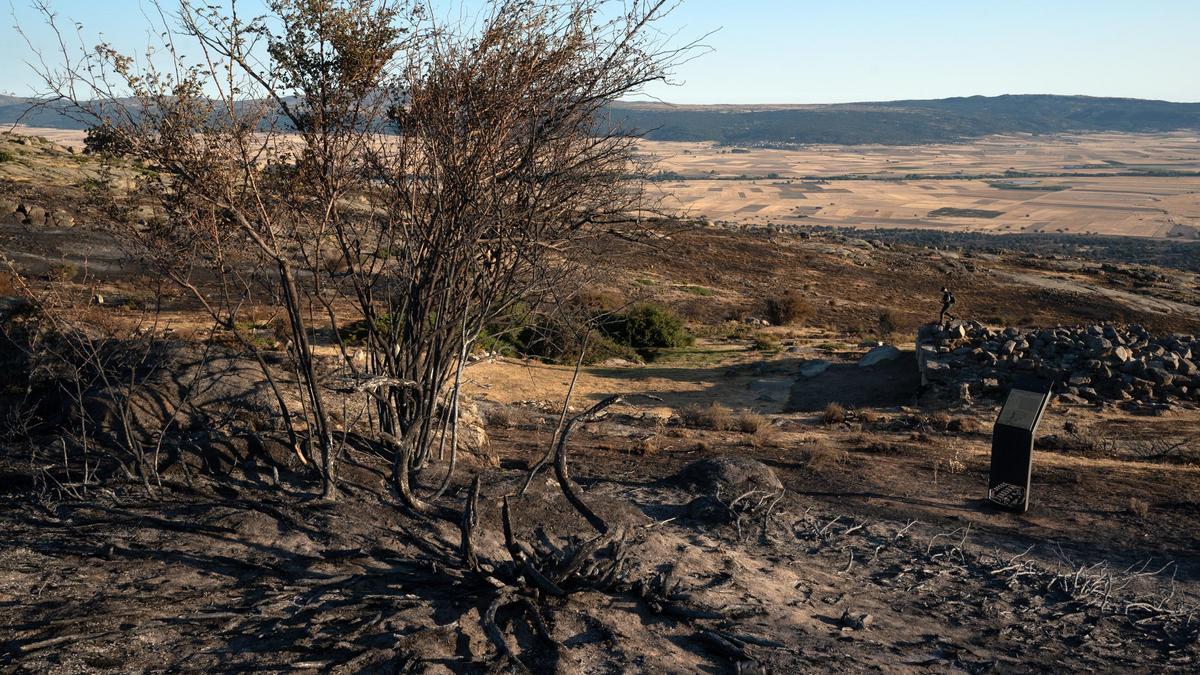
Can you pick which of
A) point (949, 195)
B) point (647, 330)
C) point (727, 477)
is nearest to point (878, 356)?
point (647, 330)

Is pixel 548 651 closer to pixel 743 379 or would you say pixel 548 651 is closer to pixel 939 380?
pixel 939 380

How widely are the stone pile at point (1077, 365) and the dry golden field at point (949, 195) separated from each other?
1643 inches

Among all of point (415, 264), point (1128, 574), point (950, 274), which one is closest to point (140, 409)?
point (415, 264)

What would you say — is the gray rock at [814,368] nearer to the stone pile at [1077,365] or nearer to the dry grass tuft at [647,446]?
the stone pile at [1077,365]

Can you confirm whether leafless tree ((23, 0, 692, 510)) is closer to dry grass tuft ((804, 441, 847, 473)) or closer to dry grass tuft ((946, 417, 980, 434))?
dry grass tuft ((804, 441, 847, 473))

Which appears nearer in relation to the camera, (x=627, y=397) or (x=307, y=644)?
(x=307, y=644)

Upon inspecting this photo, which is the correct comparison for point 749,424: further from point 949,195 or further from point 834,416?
point 949,195

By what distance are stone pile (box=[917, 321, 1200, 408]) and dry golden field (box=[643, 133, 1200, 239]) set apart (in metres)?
41.7

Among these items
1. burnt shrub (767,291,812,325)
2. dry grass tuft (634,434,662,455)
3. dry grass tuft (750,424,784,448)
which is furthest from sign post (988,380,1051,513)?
burnt shrub (767,291,812,325)

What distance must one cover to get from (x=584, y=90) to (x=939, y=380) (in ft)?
38.7

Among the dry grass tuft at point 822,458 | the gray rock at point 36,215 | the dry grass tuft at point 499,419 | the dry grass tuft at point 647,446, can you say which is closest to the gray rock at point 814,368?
the dry grass tuft at point 822,458

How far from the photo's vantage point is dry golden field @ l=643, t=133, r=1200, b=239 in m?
91.2

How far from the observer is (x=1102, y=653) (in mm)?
6098

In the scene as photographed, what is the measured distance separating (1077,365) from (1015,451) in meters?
9.22
